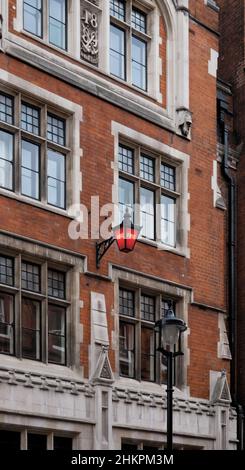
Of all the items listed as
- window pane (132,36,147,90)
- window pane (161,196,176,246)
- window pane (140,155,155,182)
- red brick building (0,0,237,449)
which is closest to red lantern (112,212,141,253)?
red brick building (0,0,237,449)

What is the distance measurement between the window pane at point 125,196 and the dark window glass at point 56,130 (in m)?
2.03

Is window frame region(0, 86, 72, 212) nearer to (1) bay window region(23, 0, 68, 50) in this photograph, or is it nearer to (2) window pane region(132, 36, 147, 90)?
(1) bay window region(23, 0, 68, 50)

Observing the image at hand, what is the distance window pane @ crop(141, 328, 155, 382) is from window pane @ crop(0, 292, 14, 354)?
4169mm

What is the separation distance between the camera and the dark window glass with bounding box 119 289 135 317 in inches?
1125

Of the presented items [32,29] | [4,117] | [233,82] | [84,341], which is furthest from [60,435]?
[233,82]

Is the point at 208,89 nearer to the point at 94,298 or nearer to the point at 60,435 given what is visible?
the point at 94,298

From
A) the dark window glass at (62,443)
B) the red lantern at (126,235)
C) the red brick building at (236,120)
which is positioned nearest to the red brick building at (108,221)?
the dark window glass at (62,443)

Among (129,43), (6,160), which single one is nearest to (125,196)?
(129,43)

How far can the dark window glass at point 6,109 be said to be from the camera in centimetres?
2622

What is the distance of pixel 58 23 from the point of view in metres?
28.1

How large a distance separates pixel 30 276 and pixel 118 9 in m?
7.00

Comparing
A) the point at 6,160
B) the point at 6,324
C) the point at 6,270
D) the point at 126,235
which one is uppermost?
the point at 6,160

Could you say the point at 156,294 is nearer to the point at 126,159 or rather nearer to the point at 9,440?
the point at 126,159

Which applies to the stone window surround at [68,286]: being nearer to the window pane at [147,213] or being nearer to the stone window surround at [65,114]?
the stone window surround at [65,114]
